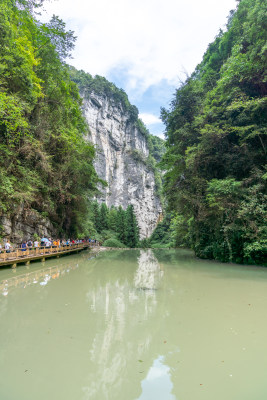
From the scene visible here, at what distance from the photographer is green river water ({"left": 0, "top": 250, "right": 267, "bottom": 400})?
2150 millimetres

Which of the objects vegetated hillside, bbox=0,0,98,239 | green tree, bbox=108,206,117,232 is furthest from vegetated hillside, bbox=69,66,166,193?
vegetated hillside, bbox=0,0,98,239

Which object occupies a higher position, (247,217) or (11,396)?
(247,217)

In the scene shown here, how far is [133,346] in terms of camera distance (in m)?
2.99

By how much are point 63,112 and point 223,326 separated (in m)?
17.2

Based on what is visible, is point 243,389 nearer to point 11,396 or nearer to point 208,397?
point 208,397

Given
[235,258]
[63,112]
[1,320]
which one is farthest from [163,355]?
[63,112]

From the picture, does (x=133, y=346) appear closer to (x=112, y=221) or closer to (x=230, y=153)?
(x=230, y=153)

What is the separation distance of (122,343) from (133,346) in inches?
6.4

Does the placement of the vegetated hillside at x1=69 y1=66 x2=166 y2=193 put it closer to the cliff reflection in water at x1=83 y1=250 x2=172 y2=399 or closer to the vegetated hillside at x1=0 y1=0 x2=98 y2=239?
the vegetated hillside at x1=0 y1=0 x2=98 y2=239

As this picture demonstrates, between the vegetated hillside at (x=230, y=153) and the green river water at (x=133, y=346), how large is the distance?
586 cm

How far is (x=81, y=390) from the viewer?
2.11m

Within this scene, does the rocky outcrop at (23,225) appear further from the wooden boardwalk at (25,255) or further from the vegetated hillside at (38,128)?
the wooden boardwalk at (25,255)

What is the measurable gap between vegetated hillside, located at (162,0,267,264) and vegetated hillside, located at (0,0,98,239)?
738 centimetres

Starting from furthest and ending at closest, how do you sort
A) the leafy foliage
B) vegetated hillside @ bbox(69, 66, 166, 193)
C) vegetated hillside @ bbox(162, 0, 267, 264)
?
vegetated hillside @ bbox(69, 66, 166, 193), the leafy foliage, vegetated hillside @ bbox(162, 0, 267, 264)
